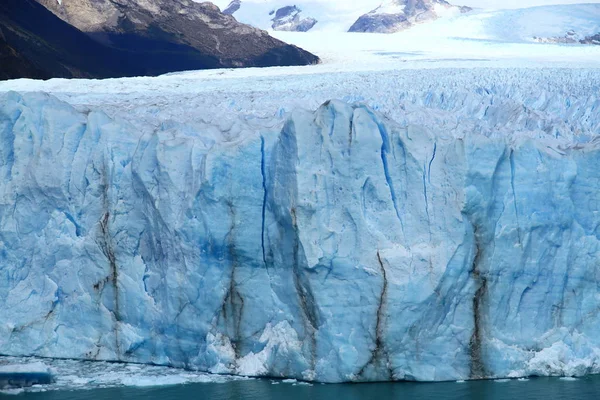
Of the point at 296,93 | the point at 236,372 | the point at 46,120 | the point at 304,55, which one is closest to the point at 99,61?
the point at 304,55

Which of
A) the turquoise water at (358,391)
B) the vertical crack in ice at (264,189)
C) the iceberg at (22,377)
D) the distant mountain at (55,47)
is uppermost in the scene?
the distant mountain at (55,47)

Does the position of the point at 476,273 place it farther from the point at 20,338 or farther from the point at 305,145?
the point at 20,338

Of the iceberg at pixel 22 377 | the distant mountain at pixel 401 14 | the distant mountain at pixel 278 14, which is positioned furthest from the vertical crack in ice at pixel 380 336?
the distant mountain at pixel 278 14

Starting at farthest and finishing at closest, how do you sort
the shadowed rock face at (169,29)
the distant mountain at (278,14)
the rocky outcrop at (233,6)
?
1. the rocky outcrop at (233,6)
2. the distant mountain at (278,14)
3. the shadowed rock face at (169,29)

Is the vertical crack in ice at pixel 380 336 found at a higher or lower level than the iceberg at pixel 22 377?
higher

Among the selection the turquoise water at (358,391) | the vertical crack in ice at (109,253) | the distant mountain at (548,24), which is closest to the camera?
the turquoise water at (358,391)

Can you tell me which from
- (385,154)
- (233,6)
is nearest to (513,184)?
(385,154)

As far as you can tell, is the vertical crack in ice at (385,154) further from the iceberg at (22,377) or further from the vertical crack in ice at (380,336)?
the iceberg at (22,377)
